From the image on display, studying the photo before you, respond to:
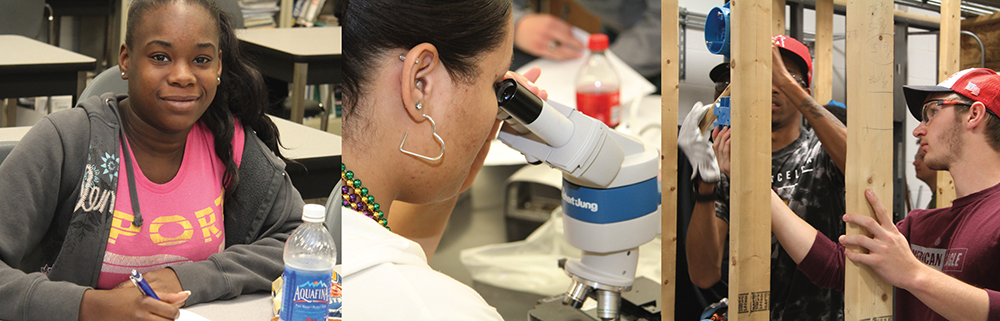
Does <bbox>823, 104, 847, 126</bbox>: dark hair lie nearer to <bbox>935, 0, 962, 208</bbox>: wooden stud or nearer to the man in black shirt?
the man in black shirt

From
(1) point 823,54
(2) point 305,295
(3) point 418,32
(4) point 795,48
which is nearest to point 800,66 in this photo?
(4) point 795,48

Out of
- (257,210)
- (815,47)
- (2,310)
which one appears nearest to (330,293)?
(257,210)

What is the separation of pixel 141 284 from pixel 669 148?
0.96 meters

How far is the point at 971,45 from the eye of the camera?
1.50 m

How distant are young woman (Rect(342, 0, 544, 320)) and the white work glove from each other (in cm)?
43

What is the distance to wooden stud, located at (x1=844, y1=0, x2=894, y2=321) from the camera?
1.09m

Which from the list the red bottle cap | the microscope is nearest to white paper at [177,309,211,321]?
the microscope

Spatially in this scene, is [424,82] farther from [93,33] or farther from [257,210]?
[93,33]

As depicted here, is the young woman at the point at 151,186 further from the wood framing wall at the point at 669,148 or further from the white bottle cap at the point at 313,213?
the wood framing wall at the point at 669,148

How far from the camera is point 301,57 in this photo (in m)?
1.07

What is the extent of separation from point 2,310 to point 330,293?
1.49ft

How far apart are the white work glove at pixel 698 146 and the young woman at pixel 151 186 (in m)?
0.77

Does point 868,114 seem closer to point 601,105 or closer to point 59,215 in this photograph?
point 59,215

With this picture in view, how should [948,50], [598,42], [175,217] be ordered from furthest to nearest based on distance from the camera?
[598,42]
[948,50]
[175,217]
